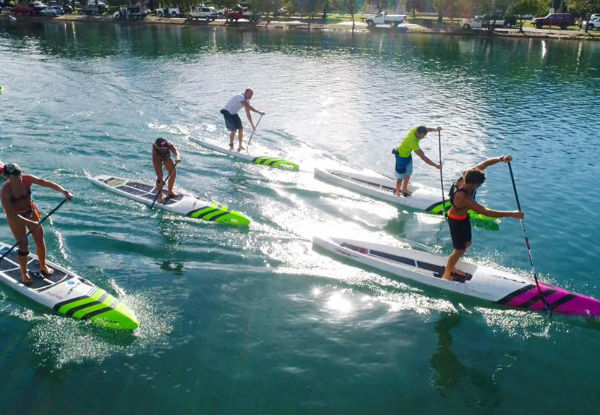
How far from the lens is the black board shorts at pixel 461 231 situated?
981 cm

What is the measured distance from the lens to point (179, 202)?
14.1 m

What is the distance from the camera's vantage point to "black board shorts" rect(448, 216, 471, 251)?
981cm

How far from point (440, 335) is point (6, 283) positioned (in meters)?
9.40

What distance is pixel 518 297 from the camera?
10.1 meters

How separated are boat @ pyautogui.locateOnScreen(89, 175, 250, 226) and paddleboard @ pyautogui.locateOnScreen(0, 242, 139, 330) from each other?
4148 mm

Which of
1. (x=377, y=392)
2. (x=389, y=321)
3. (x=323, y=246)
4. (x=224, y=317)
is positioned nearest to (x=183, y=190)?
(x=323, y=246)

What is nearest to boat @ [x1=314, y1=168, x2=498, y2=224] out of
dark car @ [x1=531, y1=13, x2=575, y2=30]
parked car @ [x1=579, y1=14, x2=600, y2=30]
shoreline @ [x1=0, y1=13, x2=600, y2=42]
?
shoreline @ [x1=0, y1=13, x2=600, y2=42]

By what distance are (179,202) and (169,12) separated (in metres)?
86.9

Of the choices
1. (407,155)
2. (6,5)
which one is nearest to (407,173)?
(407,155)

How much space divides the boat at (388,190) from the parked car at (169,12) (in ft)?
274

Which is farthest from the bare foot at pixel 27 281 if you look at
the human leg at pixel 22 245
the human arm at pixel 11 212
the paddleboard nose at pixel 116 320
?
the paddleboard nose at pixel 116 320

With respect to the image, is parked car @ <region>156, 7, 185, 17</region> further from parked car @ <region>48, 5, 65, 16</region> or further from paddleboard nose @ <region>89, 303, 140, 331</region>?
paddleboard nose @ <region>89, 303, 140, 331</region>

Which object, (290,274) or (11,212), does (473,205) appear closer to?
(290,274)

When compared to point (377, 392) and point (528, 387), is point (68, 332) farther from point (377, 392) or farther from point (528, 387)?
point (528, 387)
